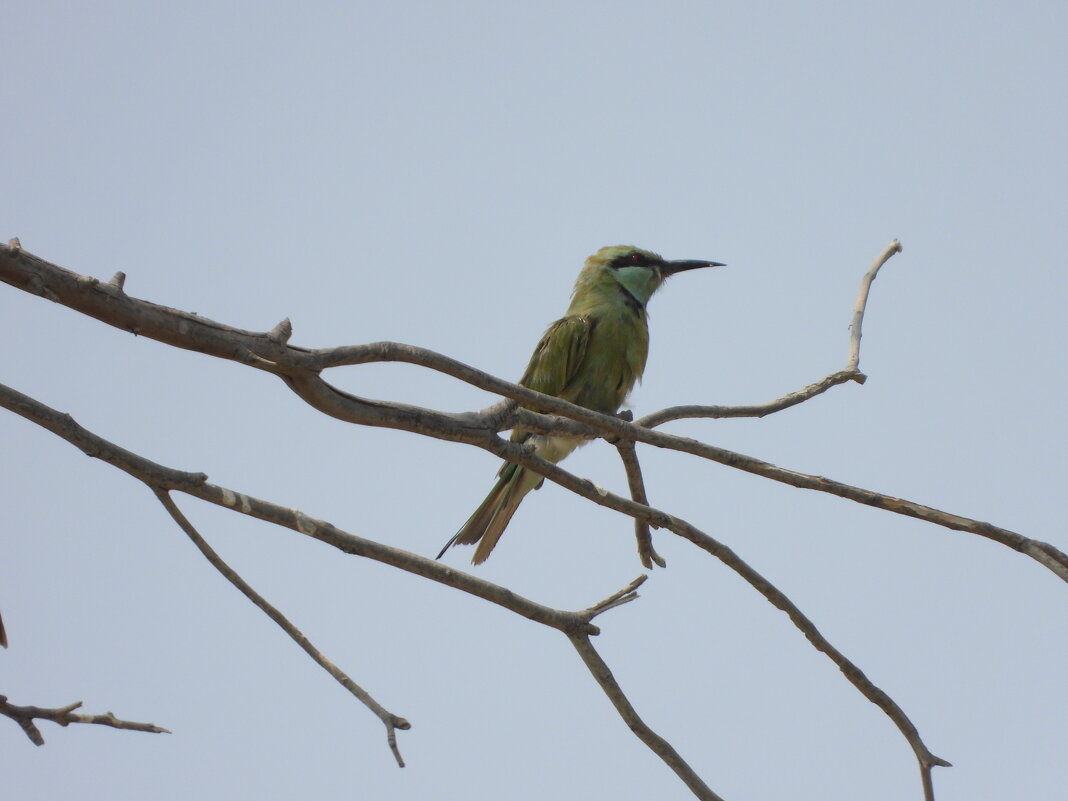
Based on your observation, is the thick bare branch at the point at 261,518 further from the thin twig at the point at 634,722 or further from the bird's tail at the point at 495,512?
the bird's tail at the point at 495,512

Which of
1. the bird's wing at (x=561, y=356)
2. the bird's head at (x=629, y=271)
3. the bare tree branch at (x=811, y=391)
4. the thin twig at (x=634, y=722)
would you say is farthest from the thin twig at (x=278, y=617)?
the bird's head at (x=629, y=271)

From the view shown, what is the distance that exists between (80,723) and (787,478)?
1.34m

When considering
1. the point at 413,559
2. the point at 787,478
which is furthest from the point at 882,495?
the point at 413,559

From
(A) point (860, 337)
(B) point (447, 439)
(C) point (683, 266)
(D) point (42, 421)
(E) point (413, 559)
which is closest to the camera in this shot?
(D) point (42, 421)

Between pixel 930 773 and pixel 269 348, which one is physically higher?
pixel 269 348

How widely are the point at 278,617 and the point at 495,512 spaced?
2408 millimetres

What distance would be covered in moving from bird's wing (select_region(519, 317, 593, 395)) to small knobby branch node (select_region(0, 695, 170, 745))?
114 inches

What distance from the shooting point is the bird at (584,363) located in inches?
166

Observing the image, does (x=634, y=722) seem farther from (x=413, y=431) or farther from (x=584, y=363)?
(x=584, y=363)

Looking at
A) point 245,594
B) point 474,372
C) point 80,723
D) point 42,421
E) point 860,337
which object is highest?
point 860,337

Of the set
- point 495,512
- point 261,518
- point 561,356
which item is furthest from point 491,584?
point 561,356

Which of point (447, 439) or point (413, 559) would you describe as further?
point (447, 439)

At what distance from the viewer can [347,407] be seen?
74.3 inches

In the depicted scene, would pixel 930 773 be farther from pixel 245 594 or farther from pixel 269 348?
pixel 269 348
